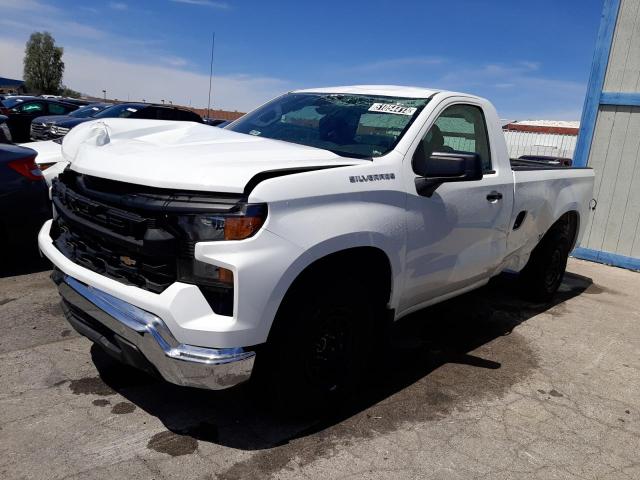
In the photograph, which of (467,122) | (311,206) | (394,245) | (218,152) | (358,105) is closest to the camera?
(311,206)

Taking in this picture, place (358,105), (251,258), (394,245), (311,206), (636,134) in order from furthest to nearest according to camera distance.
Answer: (636,134), (358,105), (394,245), (311,206), (251,258)

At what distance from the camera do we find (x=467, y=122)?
4172 mm

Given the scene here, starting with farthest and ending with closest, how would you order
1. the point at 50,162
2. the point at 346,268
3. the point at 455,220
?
the point at 50,162, the point at 455,220, the point at 346,268

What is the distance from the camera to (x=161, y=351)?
242cm

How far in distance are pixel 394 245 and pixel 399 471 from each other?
1205 mm

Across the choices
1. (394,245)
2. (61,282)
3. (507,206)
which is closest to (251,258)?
(394,245)

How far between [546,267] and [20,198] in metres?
5.25

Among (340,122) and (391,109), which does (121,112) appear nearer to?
(340,122)

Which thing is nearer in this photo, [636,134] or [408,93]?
[408,93]

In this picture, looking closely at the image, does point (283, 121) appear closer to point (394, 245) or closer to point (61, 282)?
point (394, 245)

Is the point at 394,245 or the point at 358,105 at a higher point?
the point at 358,105

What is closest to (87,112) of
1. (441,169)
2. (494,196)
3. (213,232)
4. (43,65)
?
(494,196)

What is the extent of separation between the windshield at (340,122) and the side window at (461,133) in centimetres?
22

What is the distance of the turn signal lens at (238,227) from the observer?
94.8 inches
